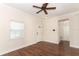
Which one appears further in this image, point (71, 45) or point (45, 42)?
point (71, 45)

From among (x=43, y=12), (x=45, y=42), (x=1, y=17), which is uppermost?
(x=43, y=12)

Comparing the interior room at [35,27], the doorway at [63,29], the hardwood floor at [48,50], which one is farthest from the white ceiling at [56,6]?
the hardwood floor at [48,50]

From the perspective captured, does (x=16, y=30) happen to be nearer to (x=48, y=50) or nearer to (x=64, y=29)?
(x=48, y=50)

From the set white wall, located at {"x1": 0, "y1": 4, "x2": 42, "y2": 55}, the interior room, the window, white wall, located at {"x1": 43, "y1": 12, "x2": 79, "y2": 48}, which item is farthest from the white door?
the window

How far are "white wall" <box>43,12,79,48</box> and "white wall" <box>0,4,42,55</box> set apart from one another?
273mm

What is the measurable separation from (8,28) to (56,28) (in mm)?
1697

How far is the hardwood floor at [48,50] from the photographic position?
2687mm

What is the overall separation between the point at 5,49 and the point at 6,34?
44 cm

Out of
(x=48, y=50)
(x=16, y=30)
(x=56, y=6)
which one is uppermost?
(x=56, y=6)

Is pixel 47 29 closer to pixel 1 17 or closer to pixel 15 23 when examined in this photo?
pixel 15 23

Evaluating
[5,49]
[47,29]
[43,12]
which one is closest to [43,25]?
[47,29]

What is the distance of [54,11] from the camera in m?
3.02

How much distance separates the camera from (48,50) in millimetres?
3240

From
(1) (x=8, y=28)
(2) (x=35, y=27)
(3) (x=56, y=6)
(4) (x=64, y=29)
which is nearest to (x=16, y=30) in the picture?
(1) (x=8, y=28)
